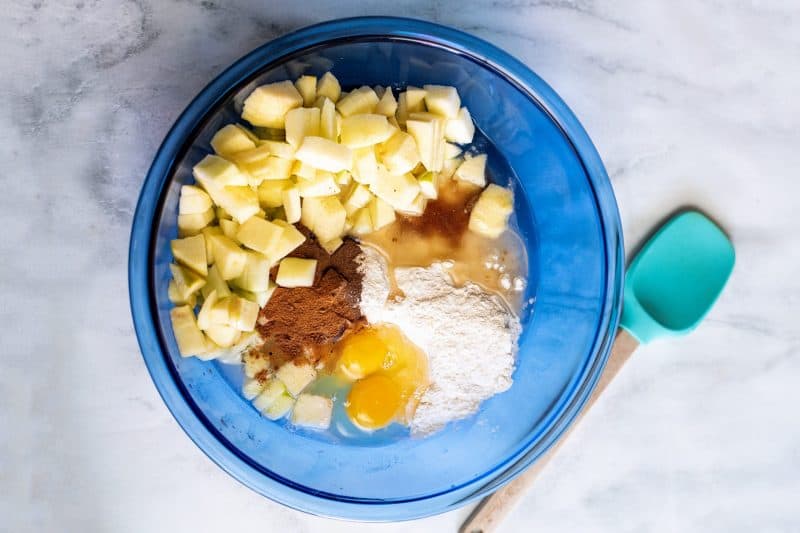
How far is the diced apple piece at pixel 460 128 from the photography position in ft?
4.11

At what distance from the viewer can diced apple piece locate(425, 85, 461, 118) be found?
1217 millimetres

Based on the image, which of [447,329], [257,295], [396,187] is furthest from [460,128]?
[257,295]

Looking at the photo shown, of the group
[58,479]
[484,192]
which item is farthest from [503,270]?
[58,479]

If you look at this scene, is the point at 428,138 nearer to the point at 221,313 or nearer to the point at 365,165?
the point at 365,165

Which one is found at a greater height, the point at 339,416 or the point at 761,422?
the point at 339,416

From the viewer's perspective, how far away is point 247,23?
1346 millimetres

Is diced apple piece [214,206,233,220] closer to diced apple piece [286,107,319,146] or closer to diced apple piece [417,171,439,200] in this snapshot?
diced apple piece [286,107,319,146]

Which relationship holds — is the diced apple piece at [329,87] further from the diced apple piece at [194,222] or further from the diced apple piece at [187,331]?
the diced apple piece at [187,331]

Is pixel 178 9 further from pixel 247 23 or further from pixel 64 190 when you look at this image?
pixel 64 190

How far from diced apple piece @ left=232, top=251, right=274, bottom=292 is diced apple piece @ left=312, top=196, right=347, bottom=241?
0.12 meters

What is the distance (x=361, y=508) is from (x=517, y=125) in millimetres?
824

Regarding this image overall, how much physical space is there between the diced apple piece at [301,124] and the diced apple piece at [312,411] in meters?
0.51

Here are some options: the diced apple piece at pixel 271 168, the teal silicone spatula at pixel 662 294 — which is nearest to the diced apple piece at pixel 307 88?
the diced apple piece at pixel 271 168

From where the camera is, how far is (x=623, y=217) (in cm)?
144
